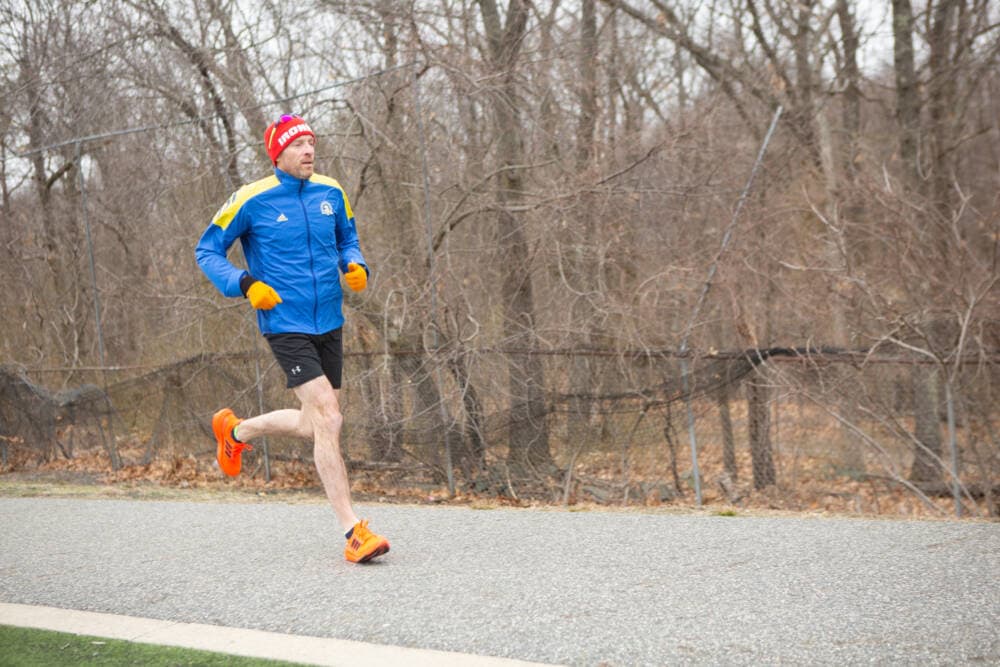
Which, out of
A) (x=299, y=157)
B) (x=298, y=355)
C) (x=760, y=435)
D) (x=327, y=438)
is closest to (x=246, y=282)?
(x=298, y=355)

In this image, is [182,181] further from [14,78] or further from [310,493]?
[14,78]

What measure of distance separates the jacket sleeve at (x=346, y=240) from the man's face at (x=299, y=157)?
0.27 metres

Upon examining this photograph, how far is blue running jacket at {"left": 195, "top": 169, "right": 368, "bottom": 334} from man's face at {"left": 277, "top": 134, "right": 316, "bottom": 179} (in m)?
0.06

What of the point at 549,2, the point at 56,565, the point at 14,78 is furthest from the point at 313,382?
the point at 14,78

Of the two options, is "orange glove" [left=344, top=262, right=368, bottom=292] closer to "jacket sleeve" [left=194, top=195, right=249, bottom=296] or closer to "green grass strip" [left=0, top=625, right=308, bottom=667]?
"jacket sleeve" [left=194, top=195, right=249, bottom=296]

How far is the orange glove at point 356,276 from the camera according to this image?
5531 mm

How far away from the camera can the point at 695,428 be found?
8.76 meters

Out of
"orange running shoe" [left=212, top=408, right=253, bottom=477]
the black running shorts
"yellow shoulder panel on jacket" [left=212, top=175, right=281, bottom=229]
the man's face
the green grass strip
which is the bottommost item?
the green grass strip

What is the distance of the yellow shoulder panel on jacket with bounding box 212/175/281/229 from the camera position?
5.43 metres

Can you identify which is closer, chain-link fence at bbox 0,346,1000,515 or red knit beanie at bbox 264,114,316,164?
red knit beanie at bbox 264,114,316,164

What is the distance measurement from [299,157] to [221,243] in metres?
0.61

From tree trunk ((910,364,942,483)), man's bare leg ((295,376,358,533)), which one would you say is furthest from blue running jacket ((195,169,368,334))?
tree trunk ((910,364,942,483))

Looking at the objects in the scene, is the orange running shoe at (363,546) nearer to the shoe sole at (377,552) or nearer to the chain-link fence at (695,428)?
the shoe sole at (377,552)

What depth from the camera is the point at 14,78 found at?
15.9 meters
